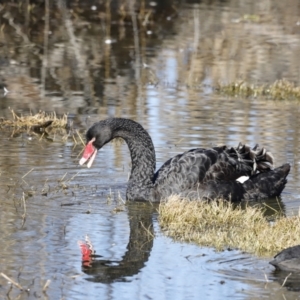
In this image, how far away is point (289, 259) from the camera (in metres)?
7.67

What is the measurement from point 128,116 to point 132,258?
7.52 metres

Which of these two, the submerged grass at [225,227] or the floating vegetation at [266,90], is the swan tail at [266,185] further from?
the floating vegetation at [266,90]

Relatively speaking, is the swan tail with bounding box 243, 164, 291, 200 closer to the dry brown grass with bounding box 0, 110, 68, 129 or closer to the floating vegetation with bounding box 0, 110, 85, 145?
the floating vegetation with bounding box 0, 110, 85, 145

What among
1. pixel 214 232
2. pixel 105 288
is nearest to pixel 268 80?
pixel 214 232

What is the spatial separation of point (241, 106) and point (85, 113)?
9.28 feet

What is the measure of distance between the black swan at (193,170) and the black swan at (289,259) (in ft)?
9.37

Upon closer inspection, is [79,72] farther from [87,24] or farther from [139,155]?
[139,155]

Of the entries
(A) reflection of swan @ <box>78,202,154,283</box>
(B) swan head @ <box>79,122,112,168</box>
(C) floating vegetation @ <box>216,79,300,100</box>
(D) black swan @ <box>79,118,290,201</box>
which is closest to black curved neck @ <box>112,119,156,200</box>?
(D) black swan @ <box>79,118,290,201</box>

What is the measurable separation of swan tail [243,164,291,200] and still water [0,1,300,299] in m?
0.22

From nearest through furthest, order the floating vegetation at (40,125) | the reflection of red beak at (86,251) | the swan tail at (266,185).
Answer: the reflection of red beak at (86,251) → the swan tail at (266,185) → the floating vegetation at (40,125)

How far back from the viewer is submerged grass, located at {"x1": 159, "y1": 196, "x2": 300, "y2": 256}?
336 inches

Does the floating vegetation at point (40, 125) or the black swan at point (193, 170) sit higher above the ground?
the black swan at point (193, 170)

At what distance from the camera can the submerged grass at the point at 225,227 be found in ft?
28.0

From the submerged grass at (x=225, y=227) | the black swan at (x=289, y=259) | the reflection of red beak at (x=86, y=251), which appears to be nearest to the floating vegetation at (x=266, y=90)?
the submerged grass at (x=225, y=227)
